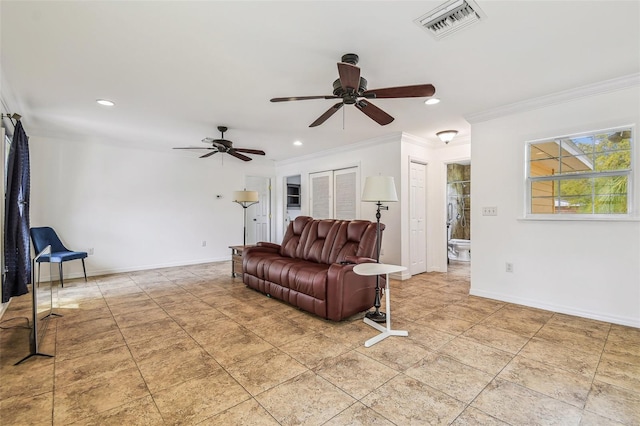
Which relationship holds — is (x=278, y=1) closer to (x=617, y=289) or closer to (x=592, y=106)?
(x=592, y=106)

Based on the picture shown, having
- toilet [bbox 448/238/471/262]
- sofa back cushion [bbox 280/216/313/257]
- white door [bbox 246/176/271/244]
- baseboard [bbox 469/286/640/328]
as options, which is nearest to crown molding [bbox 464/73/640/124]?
baseboard [bbox 469/286/640/328]

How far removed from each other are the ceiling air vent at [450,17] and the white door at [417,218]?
10.3ft

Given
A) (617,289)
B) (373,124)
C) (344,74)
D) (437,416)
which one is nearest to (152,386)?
(437,416)

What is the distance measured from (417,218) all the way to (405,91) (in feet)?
10.7

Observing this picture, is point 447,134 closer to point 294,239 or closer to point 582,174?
point 582,174

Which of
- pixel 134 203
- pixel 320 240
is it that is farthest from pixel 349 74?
pixel 134 203

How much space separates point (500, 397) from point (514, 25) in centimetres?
248

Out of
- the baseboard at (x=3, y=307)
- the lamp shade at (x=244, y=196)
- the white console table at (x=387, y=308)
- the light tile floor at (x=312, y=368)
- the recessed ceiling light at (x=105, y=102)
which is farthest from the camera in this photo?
the lamp shade at (x=244, y=196)

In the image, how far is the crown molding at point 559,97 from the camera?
9.39 ft

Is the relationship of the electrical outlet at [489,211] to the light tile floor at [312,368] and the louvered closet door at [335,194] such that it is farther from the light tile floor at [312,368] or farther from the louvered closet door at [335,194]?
the louvered closet door at [335,194]

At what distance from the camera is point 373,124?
14.2ft

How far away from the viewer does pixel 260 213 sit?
7.64m

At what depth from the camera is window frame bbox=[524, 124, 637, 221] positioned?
288cm

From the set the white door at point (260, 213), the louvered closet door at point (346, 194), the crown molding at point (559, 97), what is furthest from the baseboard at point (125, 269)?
the crown molding at point (559, 97)
